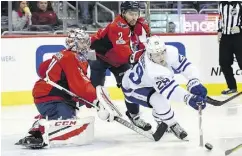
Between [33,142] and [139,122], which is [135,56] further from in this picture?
[33,142]

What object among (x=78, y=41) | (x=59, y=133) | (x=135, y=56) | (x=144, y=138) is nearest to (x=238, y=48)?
(x=135, y=56)

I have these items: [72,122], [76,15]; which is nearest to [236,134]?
[72,122]

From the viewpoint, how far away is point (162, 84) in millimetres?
3027

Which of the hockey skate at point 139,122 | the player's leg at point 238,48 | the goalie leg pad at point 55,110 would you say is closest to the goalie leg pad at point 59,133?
the goalie leg pad at point 55,110

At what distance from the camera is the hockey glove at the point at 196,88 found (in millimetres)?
3021

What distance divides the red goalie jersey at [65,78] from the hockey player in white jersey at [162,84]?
1.02 ft

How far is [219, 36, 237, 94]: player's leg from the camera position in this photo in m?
5.56

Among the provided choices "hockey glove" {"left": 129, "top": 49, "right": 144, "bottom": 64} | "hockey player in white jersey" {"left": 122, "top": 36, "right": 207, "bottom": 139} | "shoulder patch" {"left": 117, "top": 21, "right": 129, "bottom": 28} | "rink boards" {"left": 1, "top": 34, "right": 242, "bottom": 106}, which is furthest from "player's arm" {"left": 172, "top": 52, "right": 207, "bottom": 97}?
"rink boards" {"left": 1, "top": 34, "right": 242, "bottom": 106}

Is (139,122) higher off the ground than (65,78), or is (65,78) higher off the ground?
(65,78)

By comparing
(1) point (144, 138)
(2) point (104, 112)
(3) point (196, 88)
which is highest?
(3) point (196, 88)

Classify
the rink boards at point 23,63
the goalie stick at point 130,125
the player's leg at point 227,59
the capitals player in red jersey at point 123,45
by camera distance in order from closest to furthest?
1. the goalie stick at point 130,125
2. the capitals player in red jersey at point 123,45
3. the rink boards at point 23,63
4. the player's leg at point 227,59

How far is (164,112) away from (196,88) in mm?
251

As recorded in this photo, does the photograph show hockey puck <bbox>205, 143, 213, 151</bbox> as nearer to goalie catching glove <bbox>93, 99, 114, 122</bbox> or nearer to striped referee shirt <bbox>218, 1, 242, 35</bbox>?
goalie catching glove <bbox>93, 99, 114, 122</bbox>

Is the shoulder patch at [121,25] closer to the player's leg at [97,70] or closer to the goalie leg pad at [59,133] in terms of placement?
the player's leg at [97,70]
